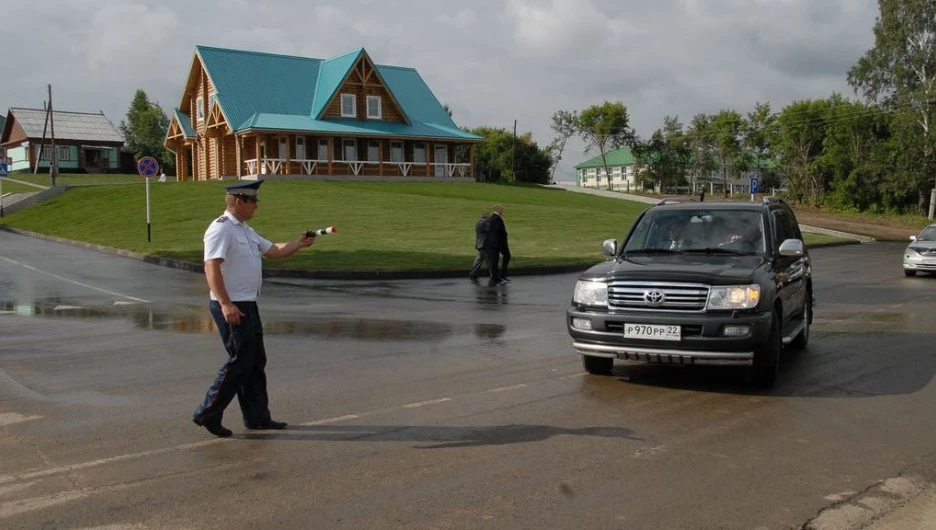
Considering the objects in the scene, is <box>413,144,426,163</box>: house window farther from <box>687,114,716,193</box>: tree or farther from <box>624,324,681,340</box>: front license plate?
<box>624,324,681,340</box>: front license plate

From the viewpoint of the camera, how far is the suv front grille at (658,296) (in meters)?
8.00

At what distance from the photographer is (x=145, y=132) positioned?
87.9 m

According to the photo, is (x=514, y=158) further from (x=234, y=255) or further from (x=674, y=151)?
(x=234, y=255)

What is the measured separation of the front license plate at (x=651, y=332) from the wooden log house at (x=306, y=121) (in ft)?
150

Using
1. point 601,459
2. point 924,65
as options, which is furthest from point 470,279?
point 924,65

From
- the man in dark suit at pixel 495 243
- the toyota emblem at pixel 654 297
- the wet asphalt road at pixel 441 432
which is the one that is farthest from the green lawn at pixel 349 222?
the toyota emblem at pixel 654 297

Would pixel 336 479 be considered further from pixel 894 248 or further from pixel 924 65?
pixel 924 65

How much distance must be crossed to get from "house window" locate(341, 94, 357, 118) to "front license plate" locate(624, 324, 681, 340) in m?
50.6

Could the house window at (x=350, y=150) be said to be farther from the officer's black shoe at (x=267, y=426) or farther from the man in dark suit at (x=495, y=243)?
the officer's black shoe at (x=267, y=426)

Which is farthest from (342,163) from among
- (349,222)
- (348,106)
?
(349,222)

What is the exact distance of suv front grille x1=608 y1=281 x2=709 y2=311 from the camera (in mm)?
8000

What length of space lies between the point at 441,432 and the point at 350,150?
52694mm

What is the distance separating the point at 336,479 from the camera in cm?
547

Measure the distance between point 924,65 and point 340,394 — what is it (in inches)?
2411
